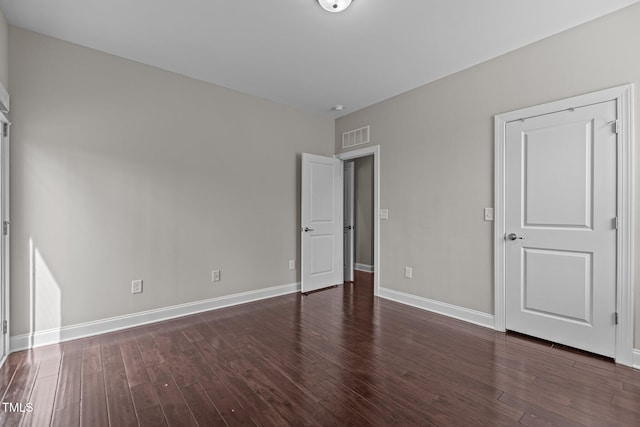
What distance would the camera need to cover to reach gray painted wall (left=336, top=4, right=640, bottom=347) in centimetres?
246

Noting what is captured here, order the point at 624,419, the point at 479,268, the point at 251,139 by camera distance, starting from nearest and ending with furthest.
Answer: the point at 624,419
the point at 479,268
the point at 251,139

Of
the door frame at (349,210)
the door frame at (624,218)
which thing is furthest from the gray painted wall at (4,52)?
the door frame at (624,218)

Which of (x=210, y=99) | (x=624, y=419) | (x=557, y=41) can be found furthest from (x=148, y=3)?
(x=624, y=419)

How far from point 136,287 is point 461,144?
149 inches

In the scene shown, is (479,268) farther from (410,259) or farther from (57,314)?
(57,314)

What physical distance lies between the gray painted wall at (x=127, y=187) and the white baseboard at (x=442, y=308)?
1591mm

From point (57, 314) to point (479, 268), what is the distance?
4094 millimetres

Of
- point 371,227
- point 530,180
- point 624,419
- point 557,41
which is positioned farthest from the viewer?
point 371,227

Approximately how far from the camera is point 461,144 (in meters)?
3.35

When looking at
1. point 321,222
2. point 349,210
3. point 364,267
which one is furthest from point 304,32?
point 364,267

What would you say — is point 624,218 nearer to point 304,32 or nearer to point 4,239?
point 304,32

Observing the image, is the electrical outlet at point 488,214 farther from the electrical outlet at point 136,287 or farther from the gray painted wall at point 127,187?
the electrical outlet at point 136,287

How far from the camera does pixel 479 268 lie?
321 cm

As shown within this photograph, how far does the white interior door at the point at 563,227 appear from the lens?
242 cm
